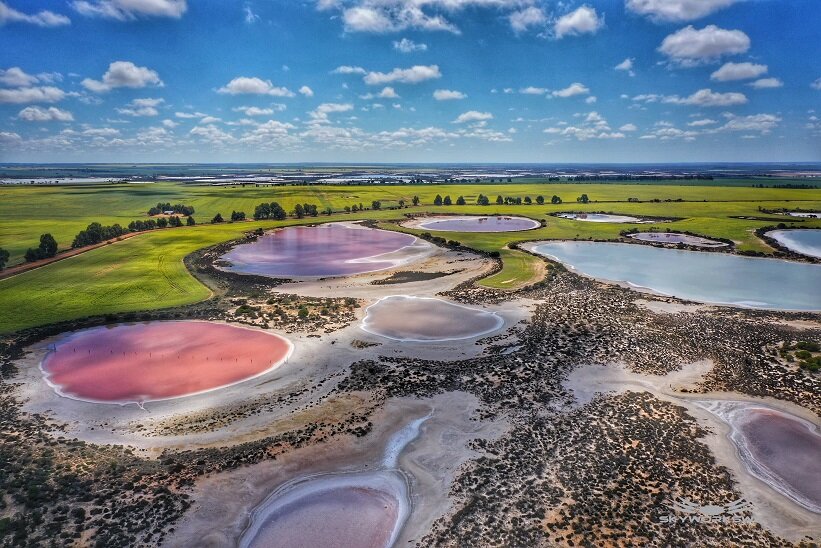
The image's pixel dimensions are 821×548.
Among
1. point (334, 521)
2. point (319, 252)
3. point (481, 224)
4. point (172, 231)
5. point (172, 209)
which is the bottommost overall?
point (334, 521)

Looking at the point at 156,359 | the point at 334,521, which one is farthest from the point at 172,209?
the point at 334,521

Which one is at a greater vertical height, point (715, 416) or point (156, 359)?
point (156, 359)

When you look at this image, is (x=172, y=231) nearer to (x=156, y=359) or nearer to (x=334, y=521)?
(x=156, y=359)

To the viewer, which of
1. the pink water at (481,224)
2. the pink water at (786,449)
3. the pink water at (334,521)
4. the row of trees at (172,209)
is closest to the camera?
the pink water at (334,521)

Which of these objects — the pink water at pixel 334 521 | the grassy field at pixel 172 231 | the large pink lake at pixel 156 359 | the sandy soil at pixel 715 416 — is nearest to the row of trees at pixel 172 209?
the grassy field at pixel 172 231

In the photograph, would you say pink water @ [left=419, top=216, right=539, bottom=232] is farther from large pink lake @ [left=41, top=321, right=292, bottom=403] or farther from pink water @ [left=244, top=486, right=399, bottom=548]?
pink water @ [left=244, top=486, right=399, bottom=548]

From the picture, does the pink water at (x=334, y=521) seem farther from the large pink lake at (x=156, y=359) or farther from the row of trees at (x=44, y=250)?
the row of trees at (x=44, y=250)
